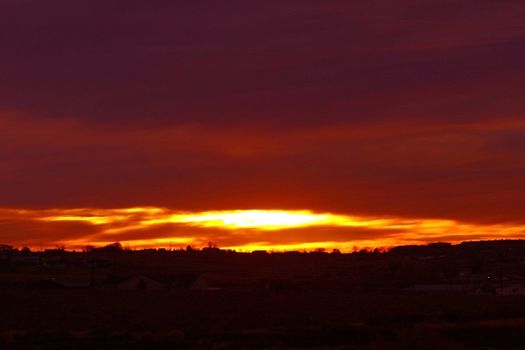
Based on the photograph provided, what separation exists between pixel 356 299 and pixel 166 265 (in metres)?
65.6

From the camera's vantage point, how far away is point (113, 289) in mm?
97062

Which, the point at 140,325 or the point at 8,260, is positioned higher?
the point at 8,260

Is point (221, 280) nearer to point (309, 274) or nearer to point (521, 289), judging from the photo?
point (309, 274)

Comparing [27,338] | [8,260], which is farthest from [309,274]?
[27,338]

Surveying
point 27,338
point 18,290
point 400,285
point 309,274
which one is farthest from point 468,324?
point 309,274

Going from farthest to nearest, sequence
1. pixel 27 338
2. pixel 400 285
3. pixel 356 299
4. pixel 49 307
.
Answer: pixel 400 285 < pixel 356 299 < pixel 49 307 < pixel 27 338

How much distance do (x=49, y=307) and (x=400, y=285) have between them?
5148 centimetres

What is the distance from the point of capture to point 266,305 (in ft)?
269

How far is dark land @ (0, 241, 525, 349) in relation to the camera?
50.9m

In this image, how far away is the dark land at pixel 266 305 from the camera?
50938 mm

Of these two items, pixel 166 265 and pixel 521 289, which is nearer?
pixel 521 289

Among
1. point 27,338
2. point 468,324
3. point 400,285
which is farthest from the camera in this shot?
point 400,285

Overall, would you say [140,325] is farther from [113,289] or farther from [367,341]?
[113,289]

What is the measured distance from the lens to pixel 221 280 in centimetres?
12525
